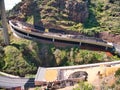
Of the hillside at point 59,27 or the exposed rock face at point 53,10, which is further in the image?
the exposed rock face at point 53,10

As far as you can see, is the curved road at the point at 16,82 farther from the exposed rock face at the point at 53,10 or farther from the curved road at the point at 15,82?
the exposed rock face at the point at 53,10

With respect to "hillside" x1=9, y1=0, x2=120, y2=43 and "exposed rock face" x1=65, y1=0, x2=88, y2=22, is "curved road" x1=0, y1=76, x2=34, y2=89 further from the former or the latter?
"exposed rock face" x1=65, y1=0, x2=88, y2=22

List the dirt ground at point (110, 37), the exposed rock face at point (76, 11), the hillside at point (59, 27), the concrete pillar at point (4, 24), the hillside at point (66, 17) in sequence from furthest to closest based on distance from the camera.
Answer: the exposed rock face at point (76, 11) → the hillside at point (66, 17) → the dirt ground at point (110, 37) → the hillside at point (59, 27) → the concrete pillar at point (4, 24)

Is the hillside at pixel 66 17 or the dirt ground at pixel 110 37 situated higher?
the hillside at pixel 66 17

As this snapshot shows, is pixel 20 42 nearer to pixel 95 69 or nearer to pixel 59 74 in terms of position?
pixel 59 74

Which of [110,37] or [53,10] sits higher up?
[53,10]

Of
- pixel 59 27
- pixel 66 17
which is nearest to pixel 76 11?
pixel 66 17

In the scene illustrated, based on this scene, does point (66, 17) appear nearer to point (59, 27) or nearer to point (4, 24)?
point (59, 27)

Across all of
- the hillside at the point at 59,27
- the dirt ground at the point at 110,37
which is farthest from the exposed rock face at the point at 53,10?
the dirt ground at the point at 110,37

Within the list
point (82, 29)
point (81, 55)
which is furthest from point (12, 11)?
point (81, 55)

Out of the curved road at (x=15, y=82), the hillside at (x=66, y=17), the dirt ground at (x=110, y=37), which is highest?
the hillside at (x=66, y=17)

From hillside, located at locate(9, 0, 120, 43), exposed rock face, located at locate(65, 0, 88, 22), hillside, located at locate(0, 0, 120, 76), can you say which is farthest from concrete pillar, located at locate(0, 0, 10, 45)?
exposed rock face, located at locate(65, 0, 88, 22)

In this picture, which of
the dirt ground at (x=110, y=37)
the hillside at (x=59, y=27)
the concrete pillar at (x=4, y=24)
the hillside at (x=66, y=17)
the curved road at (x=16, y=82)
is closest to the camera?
the curved road at (x=16, y=82)

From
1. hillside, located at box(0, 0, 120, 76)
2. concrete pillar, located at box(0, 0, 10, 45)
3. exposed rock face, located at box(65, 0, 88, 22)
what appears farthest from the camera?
exposed rock face, located at box(65, 0, 88, 22)
